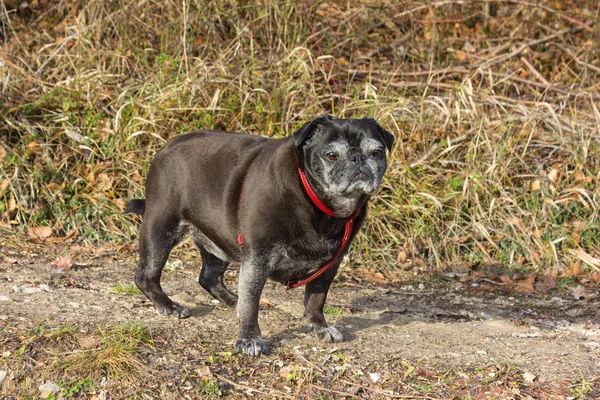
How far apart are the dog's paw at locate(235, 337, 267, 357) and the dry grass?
255 cm

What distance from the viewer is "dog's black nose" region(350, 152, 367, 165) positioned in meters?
3.76

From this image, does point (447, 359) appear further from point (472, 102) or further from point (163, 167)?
point (472, 102)

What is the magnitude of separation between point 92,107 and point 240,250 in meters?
3.46

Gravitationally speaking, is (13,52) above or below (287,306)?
above

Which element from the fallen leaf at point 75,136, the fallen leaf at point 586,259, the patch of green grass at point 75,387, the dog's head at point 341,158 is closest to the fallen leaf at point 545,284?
the fallen leaf at point 586,259

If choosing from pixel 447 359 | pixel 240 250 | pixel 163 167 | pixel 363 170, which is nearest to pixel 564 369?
pixel 447 359

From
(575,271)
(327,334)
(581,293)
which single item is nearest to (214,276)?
(327,334)

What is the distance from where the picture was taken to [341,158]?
3781 mm

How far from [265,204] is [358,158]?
0.53 m

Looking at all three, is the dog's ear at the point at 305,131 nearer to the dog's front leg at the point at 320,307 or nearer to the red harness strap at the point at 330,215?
the red harness strap at the point at 330,215

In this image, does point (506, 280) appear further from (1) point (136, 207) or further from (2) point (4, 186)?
(2) point (4, 186)

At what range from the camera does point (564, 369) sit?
4016 mm

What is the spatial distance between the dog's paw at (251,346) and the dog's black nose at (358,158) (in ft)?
3.47

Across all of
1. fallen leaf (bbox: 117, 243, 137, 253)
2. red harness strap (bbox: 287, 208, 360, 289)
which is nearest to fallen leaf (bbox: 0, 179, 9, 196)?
fallen leaf (bbox: 117, 243, 137, 253)
